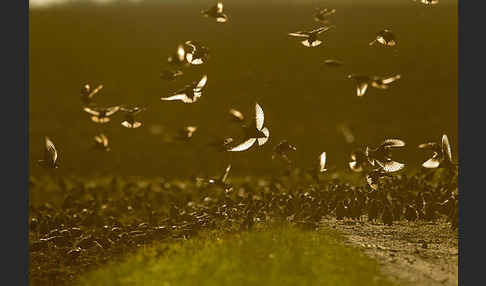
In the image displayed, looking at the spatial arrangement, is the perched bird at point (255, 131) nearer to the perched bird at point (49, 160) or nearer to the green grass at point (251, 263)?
the green grass at point (251, 263)

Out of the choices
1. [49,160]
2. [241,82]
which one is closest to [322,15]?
[49,160]

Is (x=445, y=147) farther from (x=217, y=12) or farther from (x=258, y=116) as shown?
(x=217, y=12)

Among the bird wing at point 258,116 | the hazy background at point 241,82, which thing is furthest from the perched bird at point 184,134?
the hazy background at point 241,82

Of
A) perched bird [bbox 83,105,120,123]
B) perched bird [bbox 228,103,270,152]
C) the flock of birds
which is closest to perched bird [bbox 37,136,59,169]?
the flock of birds

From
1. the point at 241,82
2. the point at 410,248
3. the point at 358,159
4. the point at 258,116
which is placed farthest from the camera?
the point at 241,82

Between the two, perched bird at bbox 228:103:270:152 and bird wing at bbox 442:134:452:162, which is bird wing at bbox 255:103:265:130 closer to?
perched bird at bbox 228:103:270:152

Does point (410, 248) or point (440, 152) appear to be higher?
point (440, 152)
